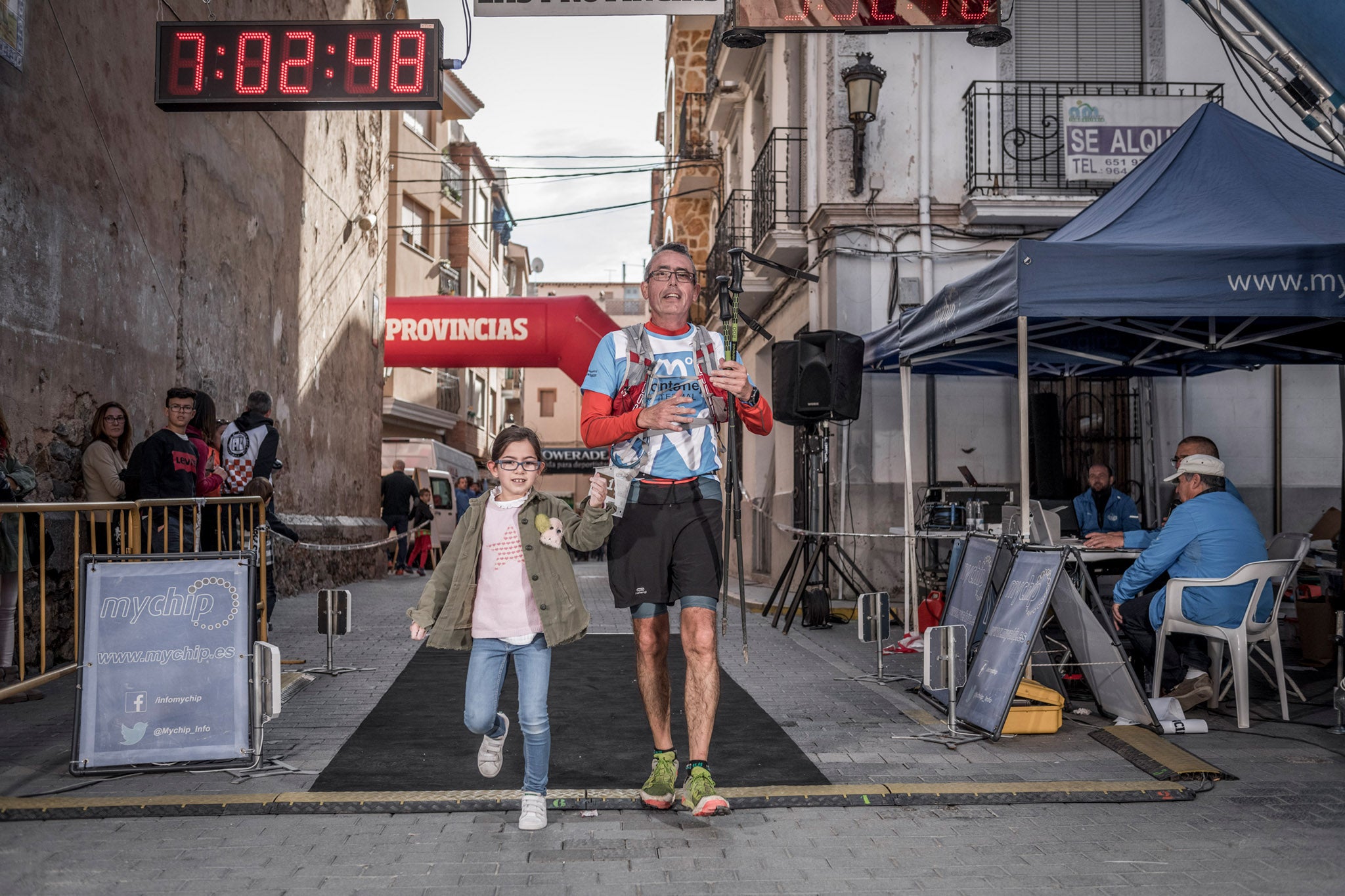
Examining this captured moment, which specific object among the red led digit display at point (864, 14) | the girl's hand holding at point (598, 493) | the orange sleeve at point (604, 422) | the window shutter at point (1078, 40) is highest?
the window shutter at point (1078, 40)

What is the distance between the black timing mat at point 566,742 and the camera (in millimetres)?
4941

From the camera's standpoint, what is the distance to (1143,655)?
6.82 metres

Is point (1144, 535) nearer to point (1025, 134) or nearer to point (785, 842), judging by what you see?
point (785, 842)

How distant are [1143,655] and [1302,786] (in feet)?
6.37

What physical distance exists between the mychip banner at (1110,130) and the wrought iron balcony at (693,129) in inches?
529

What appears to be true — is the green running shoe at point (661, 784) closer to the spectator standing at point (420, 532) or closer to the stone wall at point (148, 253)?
the stone wall at point (148, 253)

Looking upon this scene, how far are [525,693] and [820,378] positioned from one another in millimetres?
6404

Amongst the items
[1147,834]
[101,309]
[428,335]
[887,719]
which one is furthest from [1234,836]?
[428,335]

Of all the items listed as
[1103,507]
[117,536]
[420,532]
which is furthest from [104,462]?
[420,532]

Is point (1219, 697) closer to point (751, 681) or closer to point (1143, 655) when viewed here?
point (1143, 655)

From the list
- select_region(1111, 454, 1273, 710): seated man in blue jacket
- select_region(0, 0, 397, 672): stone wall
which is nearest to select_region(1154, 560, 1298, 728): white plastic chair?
select_region(1111, 454, 1273, 710): seated man in blue jacket

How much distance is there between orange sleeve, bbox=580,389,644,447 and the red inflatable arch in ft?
51.9

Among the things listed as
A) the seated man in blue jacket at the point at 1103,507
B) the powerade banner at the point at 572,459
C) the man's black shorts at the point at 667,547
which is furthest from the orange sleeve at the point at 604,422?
the powerade banner at the point at 572,459

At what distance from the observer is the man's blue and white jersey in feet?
14.8
